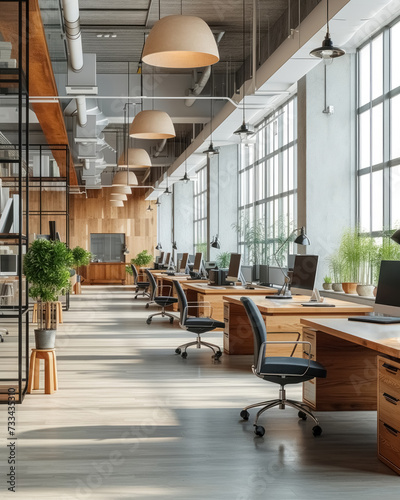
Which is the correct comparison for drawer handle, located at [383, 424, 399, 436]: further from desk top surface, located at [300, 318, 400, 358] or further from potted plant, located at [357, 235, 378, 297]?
potted plant, located at [357, 235, 378, 297]

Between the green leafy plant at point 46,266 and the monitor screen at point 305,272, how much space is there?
8.57 ft

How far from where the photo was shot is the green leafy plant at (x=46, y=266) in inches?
271

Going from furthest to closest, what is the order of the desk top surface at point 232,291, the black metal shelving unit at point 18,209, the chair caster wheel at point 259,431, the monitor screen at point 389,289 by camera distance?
1. the desk top surface at point 232,291
2. the black metal shelving unit at point 18,209
3. the monitor screen at point 389,289
4. the chair caster wheel at point 259,431

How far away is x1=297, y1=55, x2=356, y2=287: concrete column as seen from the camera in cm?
1038

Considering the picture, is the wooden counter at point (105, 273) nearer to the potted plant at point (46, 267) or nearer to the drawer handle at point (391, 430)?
the potted plant at point (46, 267)

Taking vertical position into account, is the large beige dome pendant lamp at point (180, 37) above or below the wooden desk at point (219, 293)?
above

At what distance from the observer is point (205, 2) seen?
9.99 metres

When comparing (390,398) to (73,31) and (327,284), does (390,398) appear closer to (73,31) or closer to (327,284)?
(327,284)

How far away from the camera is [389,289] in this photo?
5.41m

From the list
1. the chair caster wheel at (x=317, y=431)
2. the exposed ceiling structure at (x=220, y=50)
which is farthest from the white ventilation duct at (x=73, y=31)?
the chair caster wheel at (x=317, y=431)

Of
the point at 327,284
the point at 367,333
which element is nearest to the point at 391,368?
the point at 367,333

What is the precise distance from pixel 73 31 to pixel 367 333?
539 centimetres

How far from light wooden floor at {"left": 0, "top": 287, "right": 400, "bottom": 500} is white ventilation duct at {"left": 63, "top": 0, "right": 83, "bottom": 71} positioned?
392 cm

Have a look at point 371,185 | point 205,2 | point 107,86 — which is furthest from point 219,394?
point 107,86
